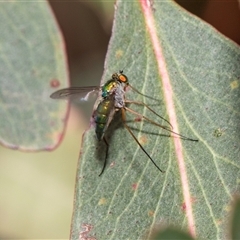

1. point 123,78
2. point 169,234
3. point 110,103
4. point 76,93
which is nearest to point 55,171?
point 76,93

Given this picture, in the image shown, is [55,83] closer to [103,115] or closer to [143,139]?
[103,115]

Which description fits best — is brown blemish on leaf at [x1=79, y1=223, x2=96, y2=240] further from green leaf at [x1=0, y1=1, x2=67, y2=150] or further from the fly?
green leaf at [x1=0, y1=1, x2=67, y2=150]

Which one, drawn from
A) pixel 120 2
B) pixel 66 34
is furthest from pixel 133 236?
pixel 66 34

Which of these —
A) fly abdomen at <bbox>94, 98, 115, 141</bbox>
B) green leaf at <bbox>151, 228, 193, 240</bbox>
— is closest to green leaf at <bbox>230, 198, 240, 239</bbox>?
green leaf at <bbox>151, 228, 193, 240</bbox>

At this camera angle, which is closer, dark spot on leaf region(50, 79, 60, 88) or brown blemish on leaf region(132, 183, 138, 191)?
brown blemish on leaf region(132, 183, 138, 191)

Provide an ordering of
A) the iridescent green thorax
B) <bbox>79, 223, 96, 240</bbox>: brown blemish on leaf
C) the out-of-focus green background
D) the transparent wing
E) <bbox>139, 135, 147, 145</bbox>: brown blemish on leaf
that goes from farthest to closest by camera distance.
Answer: the out-of-focus green background → the transparent wing → the iridescent green thorax → <bbox>139, 135, 147, 145</bbox>: brown blemish on leaf → <bbox>79, 223, 96, 240</bbox>: brown blemish on leaf

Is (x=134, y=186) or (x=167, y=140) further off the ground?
(x=167, y=140)
